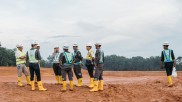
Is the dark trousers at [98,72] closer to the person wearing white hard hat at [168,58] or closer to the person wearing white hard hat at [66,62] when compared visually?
the person wearing white hard hat at [66,62]

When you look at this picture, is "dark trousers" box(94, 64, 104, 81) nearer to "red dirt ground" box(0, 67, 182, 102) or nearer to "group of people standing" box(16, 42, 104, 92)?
"group of people standing" box(16, 42, 104, 92)

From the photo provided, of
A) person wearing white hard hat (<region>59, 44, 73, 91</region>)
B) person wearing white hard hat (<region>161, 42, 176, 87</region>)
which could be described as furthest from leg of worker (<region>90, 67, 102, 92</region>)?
person wearing white hard hat (<region>161, 42, 176, 87</region>)

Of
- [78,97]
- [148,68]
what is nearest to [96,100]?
[78,97]

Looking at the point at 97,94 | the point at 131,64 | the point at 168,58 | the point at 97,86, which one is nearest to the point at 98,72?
the point at 97,86

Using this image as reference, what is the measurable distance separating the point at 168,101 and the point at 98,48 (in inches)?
160

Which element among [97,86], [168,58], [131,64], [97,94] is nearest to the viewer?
[97,94]

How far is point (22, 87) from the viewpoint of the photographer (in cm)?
1784

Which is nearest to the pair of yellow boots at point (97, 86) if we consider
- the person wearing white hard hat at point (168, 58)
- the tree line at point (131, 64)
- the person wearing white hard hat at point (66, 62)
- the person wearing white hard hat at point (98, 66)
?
the person wearing white hard hat at point (98, 66)

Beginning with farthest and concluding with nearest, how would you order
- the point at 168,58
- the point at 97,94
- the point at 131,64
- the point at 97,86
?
the point at 131,64 → the point at 168,58 → the point at 97,86 → the point at 97,94

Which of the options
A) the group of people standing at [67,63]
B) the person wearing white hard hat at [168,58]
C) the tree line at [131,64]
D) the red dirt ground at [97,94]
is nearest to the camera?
the red dirt ground at [97,94]

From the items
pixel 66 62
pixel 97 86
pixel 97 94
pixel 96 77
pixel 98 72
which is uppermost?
pixel 66 62

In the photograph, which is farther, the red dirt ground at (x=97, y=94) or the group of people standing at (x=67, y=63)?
the group of people standing at (x=67, y=63)

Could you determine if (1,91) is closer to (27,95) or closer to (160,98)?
(27,95)

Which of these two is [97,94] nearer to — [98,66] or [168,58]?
[98,66]
